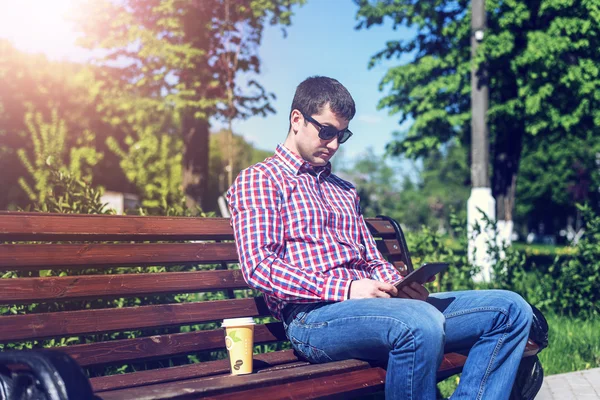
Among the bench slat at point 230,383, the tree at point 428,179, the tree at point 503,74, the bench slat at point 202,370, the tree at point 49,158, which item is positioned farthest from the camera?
the tree at point 428,179

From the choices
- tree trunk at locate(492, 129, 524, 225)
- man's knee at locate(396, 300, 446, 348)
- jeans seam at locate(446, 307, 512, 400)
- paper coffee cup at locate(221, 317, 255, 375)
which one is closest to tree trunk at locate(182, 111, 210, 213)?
tree trunk at locate(492, 129, 524, 225)

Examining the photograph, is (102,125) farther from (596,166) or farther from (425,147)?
(596,166)

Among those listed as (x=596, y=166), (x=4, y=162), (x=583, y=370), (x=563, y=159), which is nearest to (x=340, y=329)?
(x=583, y=370)

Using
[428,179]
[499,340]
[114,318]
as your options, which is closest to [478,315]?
[499,340]

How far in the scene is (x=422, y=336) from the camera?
273cm

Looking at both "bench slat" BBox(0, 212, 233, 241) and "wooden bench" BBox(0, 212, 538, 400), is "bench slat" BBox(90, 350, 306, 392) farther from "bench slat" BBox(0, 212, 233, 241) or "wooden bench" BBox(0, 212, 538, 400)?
"bench slat" BBox(0, 212, 233, 241)

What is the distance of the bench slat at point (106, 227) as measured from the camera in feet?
9.62

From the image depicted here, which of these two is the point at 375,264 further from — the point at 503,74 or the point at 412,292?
the point at 503,74

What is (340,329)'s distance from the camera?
2.95 m

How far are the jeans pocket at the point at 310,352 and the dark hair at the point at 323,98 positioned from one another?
1.02 metres

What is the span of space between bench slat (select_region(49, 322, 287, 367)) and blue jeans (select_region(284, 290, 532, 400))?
0.35 m

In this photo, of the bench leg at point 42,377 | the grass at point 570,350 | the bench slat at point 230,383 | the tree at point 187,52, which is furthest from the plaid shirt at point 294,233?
the tree at point 187,52

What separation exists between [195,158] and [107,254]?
11781mm

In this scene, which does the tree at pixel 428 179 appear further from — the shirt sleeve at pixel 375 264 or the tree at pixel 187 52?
the shirt sleeve at pixel 375 264
